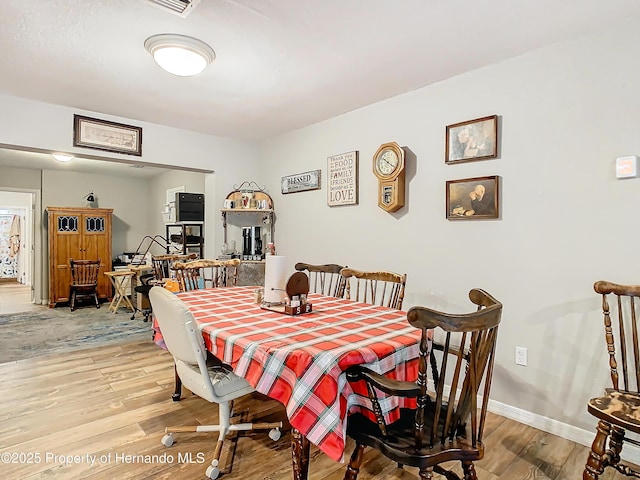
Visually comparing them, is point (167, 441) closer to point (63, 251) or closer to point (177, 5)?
point (177, 5)

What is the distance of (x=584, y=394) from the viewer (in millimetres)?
2029

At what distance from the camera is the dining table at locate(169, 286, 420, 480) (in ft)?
4.16

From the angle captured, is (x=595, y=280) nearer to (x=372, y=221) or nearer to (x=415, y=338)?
(x=415, y=338)

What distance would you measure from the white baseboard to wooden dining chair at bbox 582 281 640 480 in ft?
0.31

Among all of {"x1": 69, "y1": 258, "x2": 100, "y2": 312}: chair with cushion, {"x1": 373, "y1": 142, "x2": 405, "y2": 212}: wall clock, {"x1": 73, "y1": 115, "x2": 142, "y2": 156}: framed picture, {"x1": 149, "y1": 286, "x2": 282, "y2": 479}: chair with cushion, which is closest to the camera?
{"x1": 149, "y1": 286, "x2": 282, "y2": 479}: chair with cushion

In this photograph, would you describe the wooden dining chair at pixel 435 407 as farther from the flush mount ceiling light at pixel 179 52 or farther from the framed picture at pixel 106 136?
the framed picture at pixel 106 136

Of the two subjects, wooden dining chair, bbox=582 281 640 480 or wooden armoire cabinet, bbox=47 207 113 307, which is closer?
wooden dining chair, bbox=582 281 640 480

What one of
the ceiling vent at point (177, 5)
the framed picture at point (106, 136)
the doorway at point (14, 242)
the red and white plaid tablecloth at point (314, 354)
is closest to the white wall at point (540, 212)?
the red and white plaid tablecloth at point (314, 354)

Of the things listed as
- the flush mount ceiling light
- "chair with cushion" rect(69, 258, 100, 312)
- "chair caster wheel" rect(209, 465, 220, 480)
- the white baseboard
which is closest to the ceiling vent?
the flush mount ceiling light

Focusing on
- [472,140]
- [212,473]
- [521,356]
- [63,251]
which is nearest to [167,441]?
[212,473]

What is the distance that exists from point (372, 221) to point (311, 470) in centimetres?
192

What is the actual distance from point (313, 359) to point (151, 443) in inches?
53.3

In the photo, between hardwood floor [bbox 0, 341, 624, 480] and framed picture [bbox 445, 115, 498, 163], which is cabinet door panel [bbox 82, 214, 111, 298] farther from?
framed picture [bbox 445, 115, 498, 163]

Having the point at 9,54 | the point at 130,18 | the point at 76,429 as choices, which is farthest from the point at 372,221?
the point at 9,54
